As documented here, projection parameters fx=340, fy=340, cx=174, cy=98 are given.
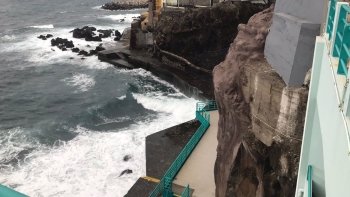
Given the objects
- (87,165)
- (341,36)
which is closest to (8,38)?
(87,165)

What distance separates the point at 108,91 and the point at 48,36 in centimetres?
2250

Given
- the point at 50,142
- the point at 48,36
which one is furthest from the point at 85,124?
the point at 48,36

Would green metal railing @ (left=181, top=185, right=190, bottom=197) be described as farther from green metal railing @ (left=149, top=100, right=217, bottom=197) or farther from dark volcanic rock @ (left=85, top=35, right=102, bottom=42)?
dark volcanic rock @ (left=85, top=35, right=102, bottom=42)

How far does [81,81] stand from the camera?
29.0 metres

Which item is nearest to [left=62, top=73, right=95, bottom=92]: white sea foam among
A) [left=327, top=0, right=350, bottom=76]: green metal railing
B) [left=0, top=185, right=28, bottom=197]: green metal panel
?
[left=327, top=0, right=350, bottom=76]: green metal railing

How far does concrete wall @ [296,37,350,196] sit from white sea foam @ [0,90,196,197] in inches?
413

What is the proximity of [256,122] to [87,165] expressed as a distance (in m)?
10.7

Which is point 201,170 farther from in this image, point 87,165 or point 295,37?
point 295,37

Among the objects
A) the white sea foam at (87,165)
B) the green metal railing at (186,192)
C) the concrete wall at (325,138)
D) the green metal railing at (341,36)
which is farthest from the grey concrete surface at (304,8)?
the white sea foam at (87,165)

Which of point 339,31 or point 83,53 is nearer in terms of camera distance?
point 339,31

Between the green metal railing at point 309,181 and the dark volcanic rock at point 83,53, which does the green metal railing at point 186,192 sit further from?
the dark volcanic rock at point 83,53

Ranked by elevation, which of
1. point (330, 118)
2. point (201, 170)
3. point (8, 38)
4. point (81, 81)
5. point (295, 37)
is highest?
point (295, 37)

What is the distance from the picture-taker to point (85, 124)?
818 inches

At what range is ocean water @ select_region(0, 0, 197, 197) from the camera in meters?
15.1
